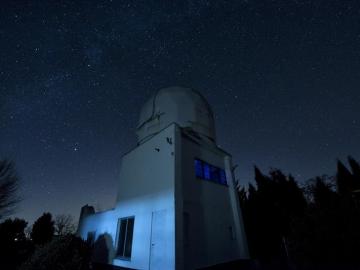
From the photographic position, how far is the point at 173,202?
26.0 feet

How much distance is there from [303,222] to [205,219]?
15.9ft

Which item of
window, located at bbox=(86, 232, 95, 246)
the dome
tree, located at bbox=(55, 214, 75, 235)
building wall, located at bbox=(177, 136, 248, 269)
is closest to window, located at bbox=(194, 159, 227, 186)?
building wall, located at bbox=(177, 136, 248, 269)

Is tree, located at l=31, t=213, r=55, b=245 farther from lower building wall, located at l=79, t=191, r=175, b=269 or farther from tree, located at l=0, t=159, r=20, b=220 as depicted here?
lower building wall, located at l=79, t=191, r=175, b=269

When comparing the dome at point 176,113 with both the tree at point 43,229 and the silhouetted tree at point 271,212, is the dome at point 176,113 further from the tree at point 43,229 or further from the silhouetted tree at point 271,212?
the tree at point 43,229

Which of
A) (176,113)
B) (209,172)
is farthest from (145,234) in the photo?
(176,113)

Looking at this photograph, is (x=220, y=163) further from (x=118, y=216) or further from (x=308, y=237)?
(x=118, y=216)

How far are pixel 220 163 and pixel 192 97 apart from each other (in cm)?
511

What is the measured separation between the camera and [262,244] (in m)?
16.4

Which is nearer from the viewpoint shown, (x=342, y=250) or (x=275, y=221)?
(x=342, y=250)

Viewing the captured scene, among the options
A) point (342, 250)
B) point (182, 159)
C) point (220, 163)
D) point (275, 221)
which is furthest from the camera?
point (275, 221)

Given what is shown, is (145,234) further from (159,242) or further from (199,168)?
(199,168)

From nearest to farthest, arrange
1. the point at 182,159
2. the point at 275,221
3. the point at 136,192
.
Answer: the point at 182,159
the point at 136,192
the point at 275,221

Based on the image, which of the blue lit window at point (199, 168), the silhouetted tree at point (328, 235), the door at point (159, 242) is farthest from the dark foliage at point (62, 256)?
the silhouetted tree at point (328, 235)

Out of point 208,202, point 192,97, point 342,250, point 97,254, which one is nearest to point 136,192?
point 208,202
